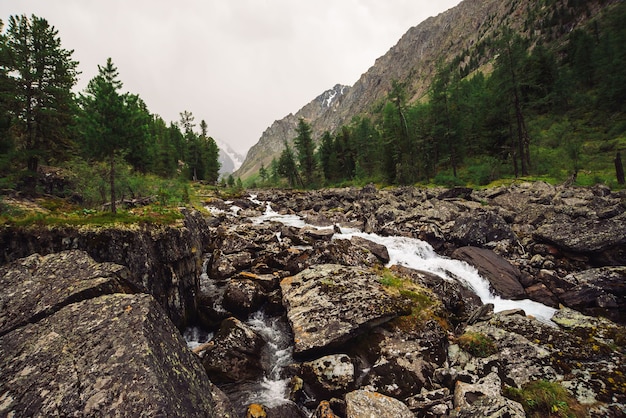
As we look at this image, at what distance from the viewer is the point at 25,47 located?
2525 cm

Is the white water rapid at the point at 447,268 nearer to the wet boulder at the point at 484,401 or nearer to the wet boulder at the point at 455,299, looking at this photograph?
the wet boulder at the point at 455,299

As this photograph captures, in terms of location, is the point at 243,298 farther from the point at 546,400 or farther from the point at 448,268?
the point at 448,268

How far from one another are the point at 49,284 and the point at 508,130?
5800 centimetres

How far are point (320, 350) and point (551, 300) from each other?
1213 cm

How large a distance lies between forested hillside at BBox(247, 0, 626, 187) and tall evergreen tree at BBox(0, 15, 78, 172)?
50241 millimetres

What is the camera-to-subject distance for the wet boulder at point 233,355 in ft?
27.2

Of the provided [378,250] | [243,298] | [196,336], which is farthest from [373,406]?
[378,250]

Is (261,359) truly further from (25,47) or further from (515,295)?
(25,47)

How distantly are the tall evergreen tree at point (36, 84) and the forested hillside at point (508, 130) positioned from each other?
50.2m

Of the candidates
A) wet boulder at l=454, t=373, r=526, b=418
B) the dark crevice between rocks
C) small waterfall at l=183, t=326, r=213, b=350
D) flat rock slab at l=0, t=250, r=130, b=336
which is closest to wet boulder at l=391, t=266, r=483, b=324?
wet boulder at l=454, t=373, r=526, b=418

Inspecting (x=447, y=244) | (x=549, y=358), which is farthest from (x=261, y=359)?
(x=447, y=244)

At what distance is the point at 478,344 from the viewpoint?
27.3ft

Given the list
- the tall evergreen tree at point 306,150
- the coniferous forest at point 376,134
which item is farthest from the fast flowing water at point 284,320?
the tall evergreen tree at point 306,150

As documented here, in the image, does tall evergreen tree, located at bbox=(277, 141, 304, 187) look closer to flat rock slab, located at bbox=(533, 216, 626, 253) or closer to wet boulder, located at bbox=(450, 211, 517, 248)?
wet boulder, located at bbox=(450, 211, 517, 248)
